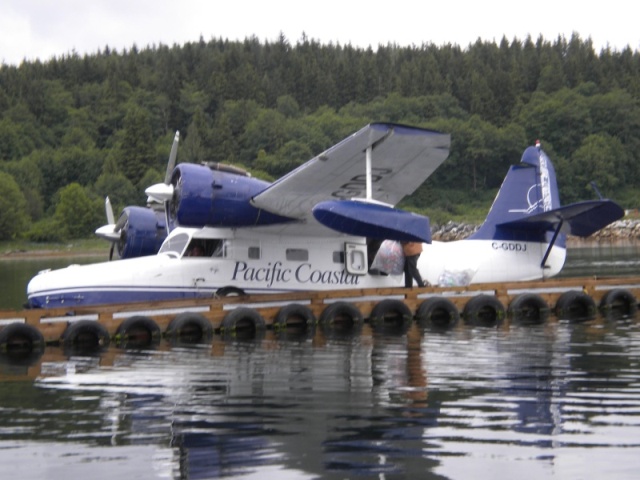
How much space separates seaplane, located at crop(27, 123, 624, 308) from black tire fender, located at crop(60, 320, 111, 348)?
1.23 meters

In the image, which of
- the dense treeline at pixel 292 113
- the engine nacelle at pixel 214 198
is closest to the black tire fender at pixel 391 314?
the engine nacelle at pixel 214 198

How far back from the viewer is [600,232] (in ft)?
225

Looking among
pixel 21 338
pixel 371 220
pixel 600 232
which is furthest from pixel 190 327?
pixel 600 232

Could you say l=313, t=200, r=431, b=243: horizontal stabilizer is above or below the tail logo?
below

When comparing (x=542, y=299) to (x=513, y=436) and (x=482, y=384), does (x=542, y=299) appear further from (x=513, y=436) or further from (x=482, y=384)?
(x=513, y=436)

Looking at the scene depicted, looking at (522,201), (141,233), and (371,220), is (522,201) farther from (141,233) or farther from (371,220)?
(141,233)

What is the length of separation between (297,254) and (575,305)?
17.8ft

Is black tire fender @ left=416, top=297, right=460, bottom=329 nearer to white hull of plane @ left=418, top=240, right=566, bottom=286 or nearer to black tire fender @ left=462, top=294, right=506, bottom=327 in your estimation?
black tire fender @ left=462, top=294, right=506, bottom=327

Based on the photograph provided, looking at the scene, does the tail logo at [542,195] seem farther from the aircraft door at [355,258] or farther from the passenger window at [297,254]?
the passenger window at [297,254]

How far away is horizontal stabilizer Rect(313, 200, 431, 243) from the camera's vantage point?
642 inches

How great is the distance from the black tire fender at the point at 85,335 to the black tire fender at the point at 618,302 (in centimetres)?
959

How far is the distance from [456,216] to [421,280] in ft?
215

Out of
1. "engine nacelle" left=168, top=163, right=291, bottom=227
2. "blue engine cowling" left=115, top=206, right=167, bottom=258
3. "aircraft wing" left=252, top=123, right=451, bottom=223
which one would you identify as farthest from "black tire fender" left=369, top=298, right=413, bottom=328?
"blue engine cowling" left=115, top=206, right=167, bottom=258

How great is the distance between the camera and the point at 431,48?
15725 centimetres
